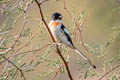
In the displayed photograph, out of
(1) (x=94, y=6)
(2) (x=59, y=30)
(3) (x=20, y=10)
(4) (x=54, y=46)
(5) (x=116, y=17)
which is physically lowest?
(1) (x=94, y=6)

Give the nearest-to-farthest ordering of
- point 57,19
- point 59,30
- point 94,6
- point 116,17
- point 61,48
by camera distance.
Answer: point 61,48, point 59,30, point 57,19, point 116,17, point 94,6

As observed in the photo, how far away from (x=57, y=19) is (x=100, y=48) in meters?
1.38

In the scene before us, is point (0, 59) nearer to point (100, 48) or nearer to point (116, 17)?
point (100, 48)

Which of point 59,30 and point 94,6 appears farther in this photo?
point 94,6

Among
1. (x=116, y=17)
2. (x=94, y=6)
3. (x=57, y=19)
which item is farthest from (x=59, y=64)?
(x=94, y=6)

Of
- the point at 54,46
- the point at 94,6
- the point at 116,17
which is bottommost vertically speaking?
the point at 94,6

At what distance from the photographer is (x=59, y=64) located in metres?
2.76

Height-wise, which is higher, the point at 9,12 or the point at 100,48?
the point at 9,12

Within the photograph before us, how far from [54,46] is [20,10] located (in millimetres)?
293

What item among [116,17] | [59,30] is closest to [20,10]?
[59,30]

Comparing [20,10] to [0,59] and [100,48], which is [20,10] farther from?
[100,48]

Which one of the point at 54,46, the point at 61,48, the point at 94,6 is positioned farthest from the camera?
the point at 94,6

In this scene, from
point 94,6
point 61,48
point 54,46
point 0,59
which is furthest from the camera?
point 94,6

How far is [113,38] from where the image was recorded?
2.82 metres
